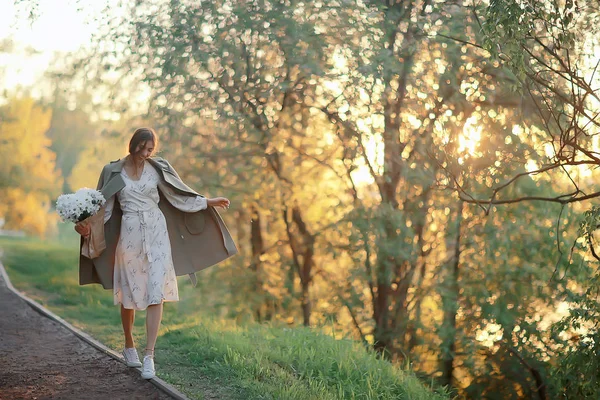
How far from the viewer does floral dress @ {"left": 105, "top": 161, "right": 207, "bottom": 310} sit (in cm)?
702

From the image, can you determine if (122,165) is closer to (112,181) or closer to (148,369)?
(112,181)

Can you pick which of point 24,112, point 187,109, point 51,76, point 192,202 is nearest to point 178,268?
point 192,202

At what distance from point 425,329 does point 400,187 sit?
2419 millimetres

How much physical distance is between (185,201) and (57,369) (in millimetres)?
2003

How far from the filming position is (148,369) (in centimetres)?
698

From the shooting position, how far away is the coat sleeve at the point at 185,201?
746 centimetres

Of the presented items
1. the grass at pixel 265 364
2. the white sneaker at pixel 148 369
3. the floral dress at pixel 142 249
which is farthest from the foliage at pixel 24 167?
the white sneaker at pixel 148 369

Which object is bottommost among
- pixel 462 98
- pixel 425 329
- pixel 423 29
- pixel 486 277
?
pixel 425 329

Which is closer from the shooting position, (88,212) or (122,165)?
(88,212)

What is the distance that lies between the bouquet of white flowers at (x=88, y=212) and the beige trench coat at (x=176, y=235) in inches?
5.4

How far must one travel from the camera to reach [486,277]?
1277 cm

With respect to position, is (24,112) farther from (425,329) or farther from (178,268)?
(178,268)

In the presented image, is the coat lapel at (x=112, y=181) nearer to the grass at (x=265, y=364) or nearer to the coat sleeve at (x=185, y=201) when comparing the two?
the coat sleeve at (x=185, y=201)

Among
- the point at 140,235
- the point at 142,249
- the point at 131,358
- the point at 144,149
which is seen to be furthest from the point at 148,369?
the point at 144,149
